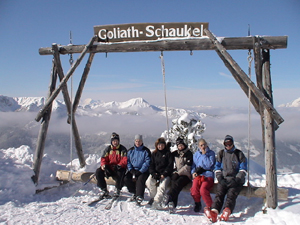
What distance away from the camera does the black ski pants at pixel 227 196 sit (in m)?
4.65

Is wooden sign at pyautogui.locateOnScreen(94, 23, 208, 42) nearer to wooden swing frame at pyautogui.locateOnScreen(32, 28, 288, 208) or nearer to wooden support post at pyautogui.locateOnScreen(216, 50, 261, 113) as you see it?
wooden swing frame at pyautogui.locateOnScreen(32, 28, 288, 208)

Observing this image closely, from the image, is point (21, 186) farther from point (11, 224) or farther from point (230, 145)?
point (230, 145)

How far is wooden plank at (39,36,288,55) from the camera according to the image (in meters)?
5.37

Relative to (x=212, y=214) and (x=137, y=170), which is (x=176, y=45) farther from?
(x=212, y=214)

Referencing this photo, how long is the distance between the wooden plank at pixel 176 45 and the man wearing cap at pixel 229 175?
2.19m

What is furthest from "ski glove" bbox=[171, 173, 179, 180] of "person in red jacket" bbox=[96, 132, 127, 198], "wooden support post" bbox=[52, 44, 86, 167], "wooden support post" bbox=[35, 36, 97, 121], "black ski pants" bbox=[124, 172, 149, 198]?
"wooden support post" bbox=[35, 36, 97, 121]

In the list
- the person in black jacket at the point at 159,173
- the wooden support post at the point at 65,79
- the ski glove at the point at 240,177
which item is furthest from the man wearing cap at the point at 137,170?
the wooden support post at the point at 65,79

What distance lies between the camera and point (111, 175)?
18.8ft

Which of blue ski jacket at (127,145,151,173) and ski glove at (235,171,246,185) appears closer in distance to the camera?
ski glove at (235,171,246,185)

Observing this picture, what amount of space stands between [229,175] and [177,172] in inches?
42.8

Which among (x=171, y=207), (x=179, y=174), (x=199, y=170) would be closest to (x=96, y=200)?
(x=171, y=207)

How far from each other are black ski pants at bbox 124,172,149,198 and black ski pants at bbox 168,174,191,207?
0.61 metres

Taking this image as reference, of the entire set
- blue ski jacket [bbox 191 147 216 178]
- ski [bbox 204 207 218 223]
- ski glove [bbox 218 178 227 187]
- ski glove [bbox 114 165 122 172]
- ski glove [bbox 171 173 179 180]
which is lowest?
ski [bbox 204 207 218 223]

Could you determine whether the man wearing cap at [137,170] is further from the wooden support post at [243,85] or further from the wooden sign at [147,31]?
the wooden support post at [243,85]
